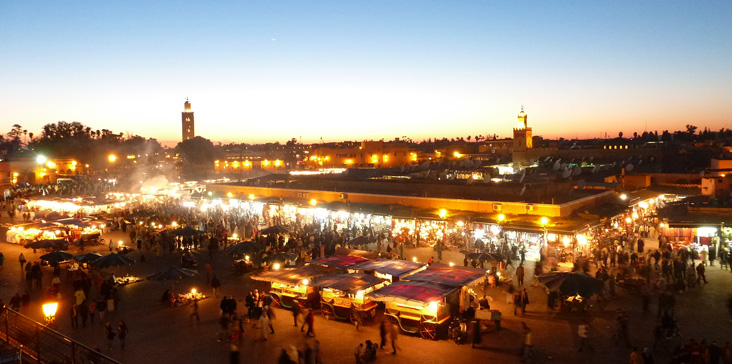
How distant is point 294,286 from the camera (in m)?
14.3

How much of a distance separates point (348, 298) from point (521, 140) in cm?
5897

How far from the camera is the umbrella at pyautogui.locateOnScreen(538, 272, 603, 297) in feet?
41.5

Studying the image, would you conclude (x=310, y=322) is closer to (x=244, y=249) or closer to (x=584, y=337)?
(x=584, y=337)

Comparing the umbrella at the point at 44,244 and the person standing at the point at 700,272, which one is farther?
the umbrella at the point at 44,244

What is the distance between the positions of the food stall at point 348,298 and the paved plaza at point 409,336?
0.28 metres

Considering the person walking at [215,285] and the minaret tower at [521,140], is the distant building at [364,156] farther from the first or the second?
the person walking at [215,285]

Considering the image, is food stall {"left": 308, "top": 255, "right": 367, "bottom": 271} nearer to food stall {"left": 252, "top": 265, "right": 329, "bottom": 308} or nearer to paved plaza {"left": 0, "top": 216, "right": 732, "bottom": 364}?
food stall {"left": 252, "top": 265, "right": 329, "bottom": 308}

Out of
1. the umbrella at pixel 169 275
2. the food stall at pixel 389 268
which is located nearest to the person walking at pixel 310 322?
the food stall at pixel 389 268

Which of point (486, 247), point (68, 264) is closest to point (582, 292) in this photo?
point (486, 247)

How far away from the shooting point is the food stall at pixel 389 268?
14.6 m

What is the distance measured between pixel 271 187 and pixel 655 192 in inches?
974

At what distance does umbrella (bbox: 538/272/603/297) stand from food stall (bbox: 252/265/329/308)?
6669mm

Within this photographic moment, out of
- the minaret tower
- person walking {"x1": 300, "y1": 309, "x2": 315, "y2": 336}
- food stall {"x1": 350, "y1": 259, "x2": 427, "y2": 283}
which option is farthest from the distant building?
person walking {"x1": 300, "y1": 309, "x2": 315, "y2": 336}

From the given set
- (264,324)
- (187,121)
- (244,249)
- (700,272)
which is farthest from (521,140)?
(187,121)
